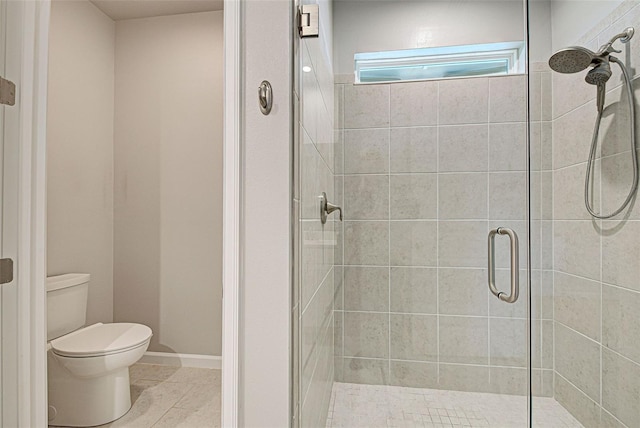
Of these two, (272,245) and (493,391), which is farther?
(493,391)

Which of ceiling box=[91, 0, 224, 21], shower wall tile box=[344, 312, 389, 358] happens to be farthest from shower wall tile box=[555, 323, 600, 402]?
ceiling box=[91, 0, 224, 21]

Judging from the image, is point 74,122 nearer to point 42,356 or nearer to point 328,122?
point 42,356

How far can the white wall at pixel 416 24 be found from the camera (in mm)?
1290

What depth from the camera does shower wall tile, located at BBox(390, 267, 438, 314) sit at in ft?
4.39

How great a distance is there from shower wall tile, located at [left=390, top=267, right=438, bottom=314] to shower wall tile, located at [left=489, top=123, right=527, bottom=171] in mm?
437

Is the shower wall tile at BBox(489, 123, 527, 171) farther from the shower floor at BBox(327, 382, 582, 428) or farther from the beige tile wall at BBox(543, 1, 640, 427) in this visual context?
the shower floor at BBox(327, 382, 582, 428)

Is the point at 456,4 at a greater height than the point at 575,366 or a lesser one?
greater

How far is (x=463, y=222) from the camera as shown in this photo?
1.30 metres

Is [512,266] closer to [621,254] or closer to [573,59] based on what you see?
[621,254]

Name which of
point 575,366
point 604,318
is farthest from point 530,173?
point 575,366

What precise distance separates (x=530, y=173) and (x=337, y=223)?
680 millimetres

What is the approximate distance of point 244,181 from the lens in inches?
40.7

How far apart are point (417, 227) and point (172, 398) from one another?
1.81 metres

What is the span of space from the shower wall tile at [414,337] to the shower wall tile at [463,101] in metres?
0.72
